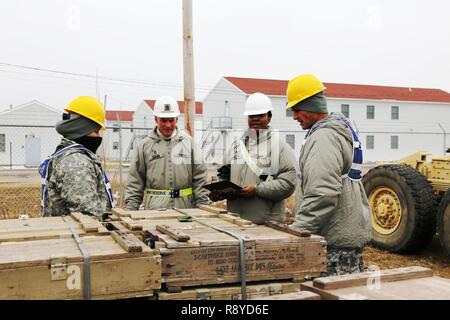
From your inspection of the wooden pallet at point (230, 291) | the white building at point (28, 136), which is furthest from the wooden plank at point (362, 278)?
the white building at point (28, 136)

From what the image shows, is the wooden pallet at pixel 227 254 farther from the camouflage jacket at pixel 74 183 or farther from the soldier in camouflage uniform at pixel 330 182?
the camouflage jacket at pixel 74 183

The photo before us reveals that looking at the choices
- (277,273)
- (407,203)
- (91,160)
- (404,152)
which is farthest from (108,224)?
(404,152)

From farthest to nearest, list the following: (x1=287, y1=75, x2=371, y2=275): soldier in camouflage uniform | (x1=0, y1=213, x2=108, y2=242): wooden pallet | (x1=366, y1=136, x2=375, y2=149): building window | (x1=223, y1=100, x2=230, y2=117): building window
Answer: (x1=366, y1=136, x2=375, y2=149): building window
(x1=223, y1=100, x2=230, y2=117): building window
(x1=287, y1=75, x2=371, y2=275): soldier in camouflage uniform
(x1=0, y1=213, x2=108, y2=242): wooden pallet

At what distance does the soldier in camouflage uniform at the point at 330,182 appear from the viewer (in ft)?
11.3

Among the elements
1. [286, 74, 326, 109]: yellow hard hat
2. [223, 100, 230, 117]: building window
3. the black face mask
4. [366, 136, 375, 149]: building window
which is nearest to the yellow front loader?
[286, 74, 326, 109]: yellow hard hat

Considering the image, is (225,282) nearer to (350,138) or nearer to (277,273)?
(277,273)

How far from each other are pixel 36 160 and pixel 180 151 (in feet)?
109

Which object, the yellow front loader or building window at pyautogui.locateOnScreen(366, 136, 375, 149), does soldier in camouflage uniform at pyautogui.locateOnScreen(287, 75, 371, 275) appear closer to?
the yellow front loader

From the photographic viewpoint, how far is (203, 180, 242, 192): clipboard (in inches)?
180

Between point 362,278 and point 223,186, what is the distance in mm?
2550

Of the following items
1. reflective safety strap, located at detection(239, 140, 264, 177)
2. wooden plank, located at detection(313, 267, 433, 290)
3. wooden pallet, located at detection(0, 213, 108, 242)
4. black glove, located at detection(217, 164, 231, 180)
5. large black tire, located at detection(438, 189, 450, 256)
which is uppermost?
reflective safety strap, located at detection(239, 140, 264, 177)

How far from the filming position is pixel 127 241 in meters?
2.61

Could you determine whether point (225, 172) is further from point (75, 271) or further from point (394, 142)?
point (394, 142)

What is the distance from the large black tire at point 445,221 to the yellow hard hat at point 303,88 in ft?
13.6
